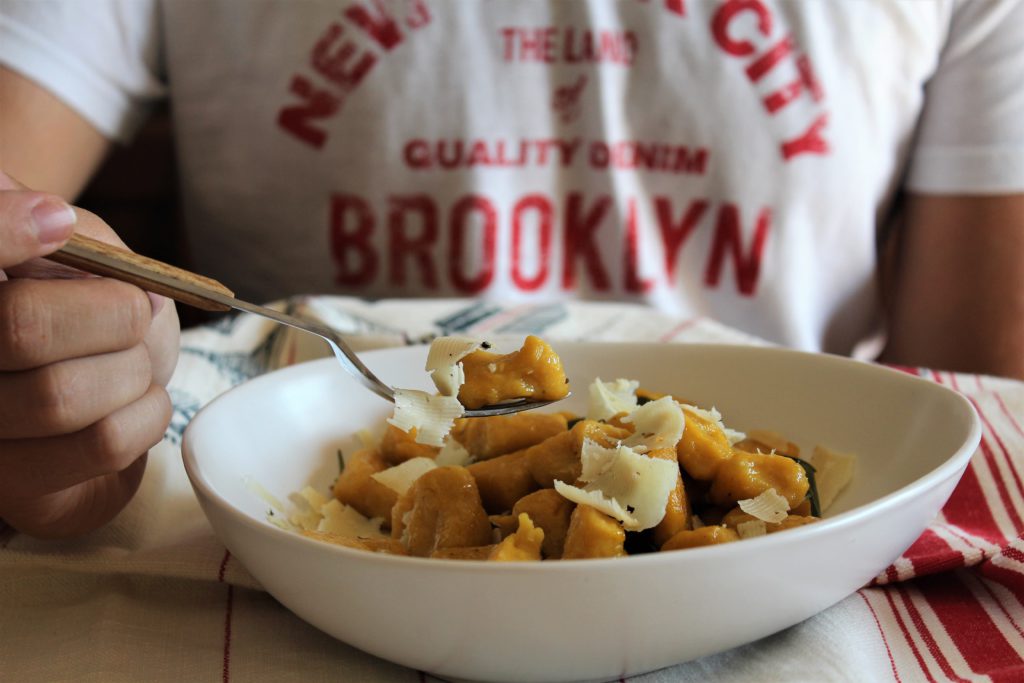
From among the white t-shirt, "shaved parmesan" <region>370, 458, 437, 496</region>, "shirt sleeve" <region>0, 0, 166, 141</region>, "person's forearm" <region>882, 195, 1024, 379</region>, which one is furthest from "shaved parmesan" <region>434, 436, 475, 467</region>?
"person's forearm" <region>882, 195, 1024, 379</region>

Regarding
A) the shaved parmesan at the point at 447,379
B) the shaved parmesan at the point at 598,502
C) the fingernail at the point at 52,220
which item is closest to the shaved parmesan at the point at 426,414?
the shaved parmesan at the point at 447,379

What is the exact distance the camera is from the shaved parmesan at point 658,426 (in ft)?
1.83

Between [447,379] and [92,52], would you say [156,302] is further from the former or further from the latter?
[92,52]

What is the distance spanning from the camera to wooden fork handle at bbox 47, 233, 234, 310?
52cm

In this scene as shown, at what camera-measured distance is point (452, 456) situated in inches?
26.9

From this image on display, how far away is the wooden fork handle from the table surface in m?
0.18

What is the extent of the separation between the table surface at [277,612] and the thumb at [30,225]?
23 centimetres

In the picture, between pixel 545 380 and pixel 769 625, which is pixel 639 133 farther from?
pixel 769 625

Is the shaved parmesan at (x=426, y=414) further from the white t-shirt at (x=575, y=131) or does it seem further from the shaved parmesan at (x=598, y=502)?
the white t-shirt at (x=575, y=131)

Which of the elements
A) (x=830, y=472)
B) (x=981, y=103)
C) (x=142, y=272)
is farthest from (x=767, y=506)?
(x=981, y=103)

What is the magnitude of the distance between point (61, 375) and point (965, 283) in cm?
125

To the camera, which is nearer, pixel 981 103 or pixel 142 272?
pixel 142 272

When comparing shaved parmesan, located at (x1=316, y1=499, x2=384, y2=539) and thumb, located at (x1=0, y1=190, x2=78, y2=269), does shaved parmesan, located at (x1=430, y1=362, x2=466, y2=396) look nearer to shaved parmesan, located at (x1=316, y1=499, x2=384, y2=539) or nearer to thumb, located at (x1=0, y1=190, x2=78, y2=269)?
shaved parmesan, located at (x1=316, y1=499, x2=384, y2=539)

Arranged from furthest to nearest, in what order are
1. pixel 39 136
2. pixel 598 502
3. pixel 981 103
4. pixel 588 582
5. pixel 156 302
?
pixel 981 103
pixel 39 136
pixel 156 302
pixel 598 502
pixel 588 582
